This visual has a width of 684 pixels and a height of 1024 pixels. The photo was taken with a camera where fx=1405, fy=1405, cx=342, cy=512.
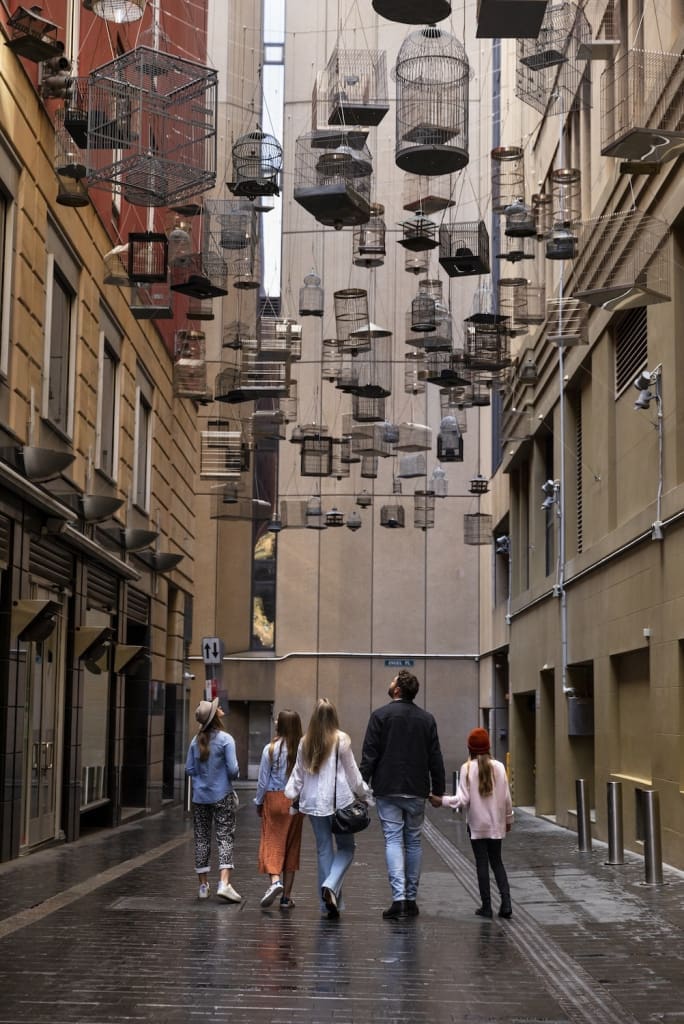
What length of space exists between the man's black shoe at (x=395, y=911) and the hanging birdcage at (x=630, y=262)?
5988 mm

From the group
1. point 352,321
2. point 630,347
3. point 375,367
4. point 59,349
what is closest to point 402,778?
point 59,349

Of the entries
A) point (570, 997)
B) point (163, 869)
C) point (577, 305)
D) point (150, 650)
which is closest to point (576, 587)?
point (577, 305)

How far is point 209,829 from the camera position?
1261cm

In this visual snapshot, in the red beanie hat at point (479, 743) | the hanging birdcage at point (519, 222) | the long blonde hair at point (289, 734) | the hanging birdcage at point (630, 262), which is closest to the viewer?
the red beanie hat at point (479, 743)

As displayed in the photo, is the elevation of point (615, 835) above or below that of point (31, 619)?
below

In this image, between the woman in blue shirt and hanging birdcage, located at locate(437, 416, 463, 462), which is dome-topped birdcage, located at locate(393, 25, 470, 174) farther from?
hanging birdcage, located at locate(437, 416, 463, 462)

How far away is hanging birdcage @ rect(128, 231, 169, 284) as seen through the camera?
50.6ft

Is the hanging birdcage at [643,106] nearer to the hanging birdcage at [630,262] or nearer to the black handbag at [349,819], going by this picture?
the hanging birdcage at [630,262]

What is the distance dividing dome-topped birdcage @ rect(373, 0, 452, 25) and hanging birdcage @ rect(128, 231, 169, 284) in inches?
218

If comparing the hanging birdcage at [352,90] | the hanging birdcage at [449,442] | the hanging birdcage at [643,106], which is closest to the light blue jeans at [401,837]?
the hanging birdcage at [643,106]

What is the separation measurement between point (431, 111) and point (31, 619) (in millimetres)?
7167

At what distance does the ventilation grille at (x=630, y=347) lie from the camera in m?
19.3

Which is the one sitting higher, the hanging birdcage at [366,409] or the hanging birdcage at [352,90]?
the hanging birdcage at [352,90]

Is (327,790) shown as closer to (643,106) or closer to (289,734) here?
(289,734)
